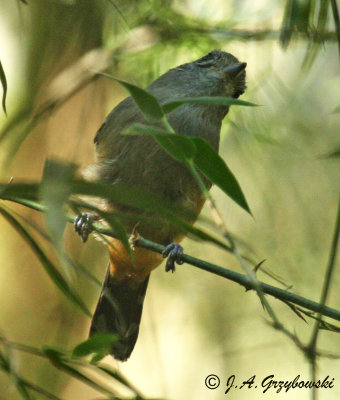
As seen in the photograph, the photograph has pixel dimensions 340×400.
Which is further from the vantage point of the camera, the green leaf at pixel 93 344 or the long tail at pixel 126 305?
the long tail at pixel 126 305

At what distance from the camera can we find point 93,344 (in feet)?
5.28

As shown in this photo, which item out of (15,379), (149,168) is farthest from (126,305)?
(15,379)

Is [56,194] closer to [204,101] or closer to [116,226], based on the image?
[116,226]

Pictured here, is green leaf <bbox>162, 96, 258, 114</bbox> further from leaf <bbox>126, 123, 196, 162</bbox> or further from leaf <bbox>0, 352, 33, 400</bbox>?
leaf <bbox>0, 352, 33, 400</bbox>

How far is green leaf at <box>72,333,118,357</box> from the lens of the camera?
160 cm

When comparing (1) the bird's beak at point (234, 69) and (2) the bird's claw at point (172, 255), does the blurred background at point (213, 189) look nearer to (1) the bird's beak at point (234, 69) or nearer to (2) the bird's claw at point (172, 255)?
(1) the bird's beak at point (234, 69)

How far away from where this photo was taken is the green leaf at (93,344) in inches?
63.1

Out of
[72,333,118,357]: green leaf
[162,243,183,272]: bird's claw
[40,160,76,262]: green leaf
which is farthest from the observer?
[162,243,183,272]: bird's claw

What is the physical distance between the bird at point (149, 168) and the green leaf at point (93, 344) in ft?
3.57

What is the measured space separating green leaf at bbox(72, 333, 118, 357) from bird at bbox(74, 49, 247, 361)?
3.57 ft

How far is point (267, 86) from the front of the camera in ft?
10.3

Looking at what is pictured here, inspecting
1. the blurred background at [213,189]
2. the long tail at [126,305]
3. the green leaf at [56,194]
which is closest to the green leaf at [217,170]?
the green leaf at [56,194]

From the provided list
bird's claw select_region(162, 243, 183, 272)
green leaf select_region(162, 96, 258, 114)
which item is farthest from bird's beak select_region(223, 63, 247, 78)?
green leaf select_region(162, 96, 258, 114)

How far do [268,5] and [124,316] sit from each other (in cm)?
169
